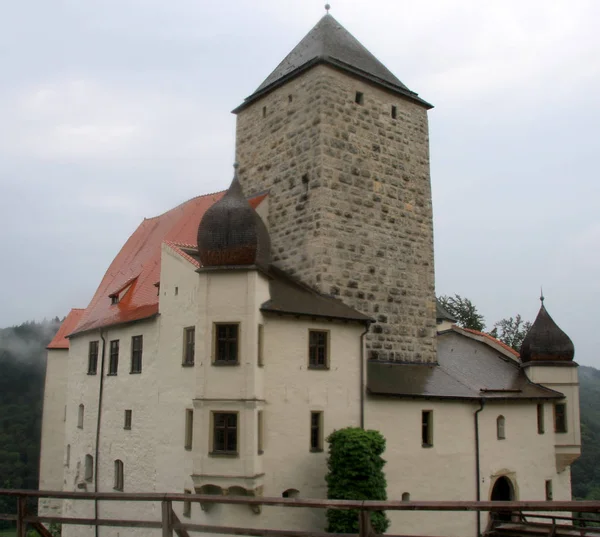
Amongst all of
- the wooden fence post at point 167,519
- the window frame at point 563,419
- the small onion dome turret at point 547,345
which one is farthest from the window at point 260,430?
the small onion dome turret at point 547,345

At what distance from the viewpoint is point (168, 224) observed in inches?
953

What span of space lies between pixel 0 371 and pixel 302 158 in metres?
53.1

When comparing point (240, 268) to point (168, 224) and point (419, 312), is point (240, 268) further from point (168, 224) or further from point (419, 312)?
point (168, 224)

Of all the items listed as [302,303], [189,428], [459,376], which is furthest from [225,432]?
[459,376]

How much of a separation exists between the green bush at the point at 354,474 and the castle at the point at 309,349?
613 mm

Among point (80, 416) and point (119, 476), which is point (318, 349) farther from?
point (80, 416)

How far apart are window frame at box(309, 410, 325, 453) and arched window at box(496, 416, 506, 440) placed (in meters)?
5.71

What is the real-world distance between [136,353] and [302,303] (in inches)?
217

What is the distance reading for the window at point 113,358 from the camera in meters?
20.3

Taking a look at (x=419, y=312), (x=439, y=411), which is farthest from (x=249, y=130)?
(x=439, y=411)

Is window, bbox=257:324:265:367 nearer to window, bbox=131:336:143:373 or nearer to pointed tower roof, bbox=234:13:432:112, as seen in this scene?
window, bbox=131:336:143:373

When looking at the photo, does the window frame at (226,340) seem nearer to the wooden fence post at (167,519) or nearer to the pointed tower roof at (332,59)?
the wooden fence post at (167,519)

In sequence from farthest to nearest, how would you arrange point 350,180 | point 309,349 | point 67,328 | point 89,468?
point 67,328
point 89,468
point 350,180
point 309,349

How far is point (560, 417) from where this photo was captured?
21.1m
